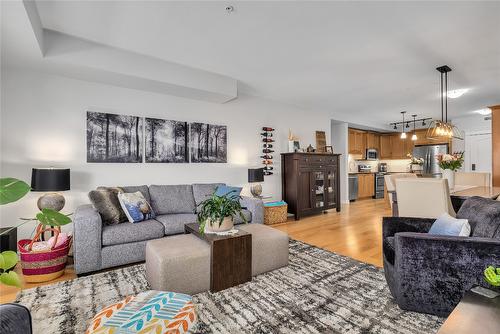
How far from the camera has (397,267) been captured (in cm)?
182

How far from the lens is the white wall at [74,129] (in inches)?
115

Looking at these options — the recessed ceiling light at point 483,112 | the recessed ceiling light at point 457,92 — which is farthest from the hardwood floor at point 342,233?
the recessed ceiling light at point 483,112

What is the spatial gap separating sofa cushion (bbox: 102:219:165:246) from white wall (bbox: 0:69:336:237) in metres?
0.98

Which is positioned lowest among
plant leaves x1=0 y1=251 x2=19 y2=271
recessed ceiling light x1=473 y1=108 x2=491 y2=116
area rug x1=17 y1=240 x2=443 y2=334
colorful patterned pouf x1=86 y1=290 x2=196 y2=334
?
area rug x1=17 y1=240 x2=443 y2=334

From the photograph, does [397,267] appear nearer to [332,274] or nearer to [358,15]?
[332,274]

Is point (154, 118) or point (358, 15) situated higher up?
point (358, 15)

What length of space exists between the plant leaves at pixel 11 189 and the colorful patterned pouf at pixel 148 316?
68 cm

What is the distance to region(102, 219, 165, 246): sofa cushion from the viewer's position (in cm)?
263

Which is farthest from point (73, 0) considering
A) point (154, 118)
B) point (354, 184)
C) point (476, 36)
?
point (354, 184)

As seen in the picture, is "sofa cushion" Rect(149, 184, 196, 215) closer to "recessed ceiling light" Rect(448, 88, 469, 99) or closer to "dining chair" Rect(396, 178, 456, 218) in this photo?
"dining chair" Rect(396, 178, 456, 218)

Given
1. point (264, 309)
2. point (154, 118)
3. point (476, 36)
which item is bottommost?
point (264, 309)

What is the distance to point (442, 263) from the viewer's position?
1.68 metres

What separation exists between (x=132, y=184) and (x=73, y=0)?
2.28m

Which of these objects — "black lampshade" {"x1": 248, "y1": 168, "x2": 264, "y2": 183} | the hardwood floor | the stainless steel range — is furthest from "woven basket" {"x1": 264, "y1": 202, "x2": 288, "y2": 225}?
the stainless steel range
